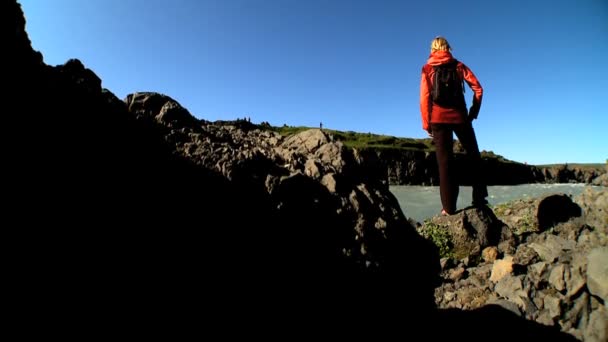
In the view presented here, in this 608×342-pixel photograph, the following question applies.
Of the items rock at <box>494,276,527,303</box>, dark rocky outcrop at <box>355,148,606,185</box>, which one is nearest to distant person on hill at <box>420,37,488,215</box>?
rock at <box>494,276,527,303</box>

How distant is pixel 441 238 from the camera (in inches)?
209

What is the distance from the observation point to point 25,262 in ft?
4.64

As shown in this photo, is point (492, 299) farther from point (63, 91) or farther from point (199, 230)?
point (63, 91)

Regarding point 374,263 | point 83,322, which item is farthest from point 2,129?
point 374,263

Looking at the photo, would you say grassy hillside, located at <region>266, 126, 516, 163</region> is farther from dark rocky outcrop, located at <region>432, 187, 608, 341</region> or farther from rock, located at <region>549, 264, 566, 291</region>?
rock, located at <region>549, 264, 566, 291</region>

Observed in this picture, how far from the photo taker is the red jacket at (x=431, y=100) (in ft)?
17.9

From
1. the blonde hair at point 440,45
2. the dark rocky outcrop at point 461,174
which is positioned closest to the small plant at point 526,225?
the blonde hair at point 440,45

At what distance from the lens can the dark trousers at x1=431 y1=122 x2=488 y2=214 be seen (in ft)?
18.1

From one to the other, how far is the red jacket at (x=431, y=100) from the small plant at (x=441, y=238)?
181 cm

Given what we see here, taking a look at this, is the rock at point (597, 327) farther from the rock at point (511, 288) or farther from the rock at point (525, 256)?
the rock at point (525, 256)

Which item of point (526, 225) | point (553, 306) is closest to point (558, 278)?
point (553, 306)

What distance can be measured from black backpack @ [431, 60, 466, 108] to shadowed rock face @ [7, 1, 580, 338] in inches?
121

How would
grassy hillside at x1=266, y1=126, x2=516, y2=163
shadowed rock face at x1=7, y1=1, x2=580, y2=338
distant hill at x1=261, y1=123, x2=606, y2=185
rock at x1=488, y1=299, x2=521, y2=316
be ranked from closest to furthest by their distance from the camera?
shadowed rock face at x1=7, y1=1, x2=580, y2=338 → rock at x1=488, y1=299, x2=521, y2=316 → distant hill at x1=261, y1=123, x2=606, y2=185 → grassy hillside at x1=266, y1=126, x2=516, y2=163

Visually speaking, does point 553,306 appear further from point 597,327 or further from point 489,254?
point 489,254
